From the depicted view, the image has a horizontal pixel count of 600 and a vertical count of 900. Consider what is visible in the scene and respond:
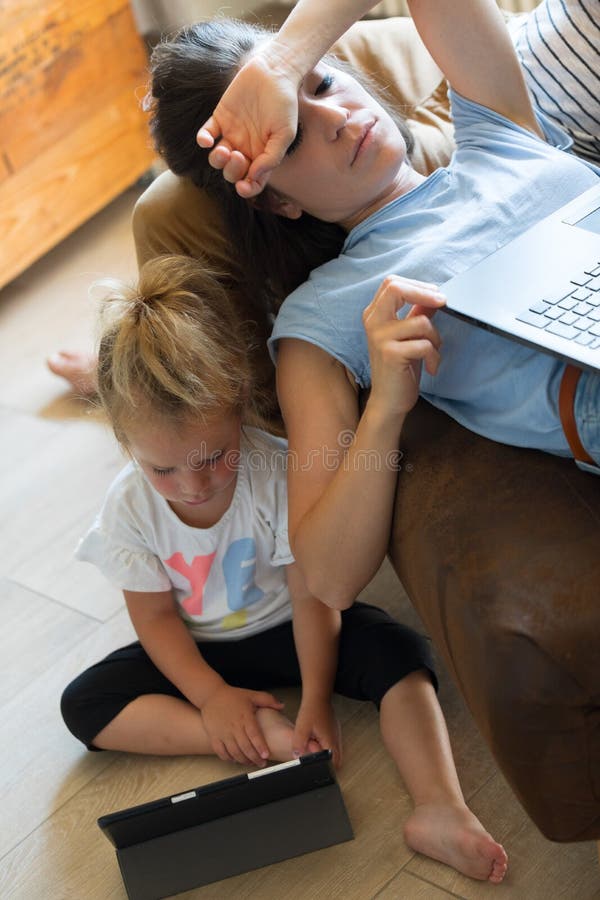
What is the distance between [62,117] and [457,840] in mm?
2108

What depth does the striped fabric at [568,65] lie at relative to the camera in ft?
4.74

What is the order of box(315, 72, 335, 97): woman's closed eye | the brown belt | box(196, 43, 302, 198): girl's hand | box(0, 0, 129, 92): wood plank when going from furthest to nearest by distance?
box(0, 0, 129, 92): wood plank
box(315, 72, 335, 97): woman's closed eye
box(196, 43, 302, 198): girl's hand
the brown belt

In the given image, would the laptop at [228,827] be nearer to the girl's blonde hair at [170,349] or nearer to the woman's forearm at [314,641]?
the woman's forearm at [314,641]

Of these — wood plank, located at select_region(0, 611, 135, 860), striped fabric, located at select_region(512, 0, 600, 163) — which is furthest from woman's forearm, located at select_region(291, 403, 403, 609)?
striped fabric, located at select_region(512, 0, 600, 163)

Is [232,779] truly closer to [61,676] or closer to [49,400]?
[61,676]

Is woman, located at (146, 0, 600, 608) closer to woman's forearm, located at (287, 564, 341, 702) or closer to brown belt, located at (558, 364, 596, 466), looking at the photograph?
brown belt, located at (558, 364, 596, 466)

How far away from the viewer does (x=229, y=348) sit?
133 cm

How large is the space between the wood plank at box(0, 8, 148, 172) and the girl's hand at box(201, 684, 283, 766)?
162 cm

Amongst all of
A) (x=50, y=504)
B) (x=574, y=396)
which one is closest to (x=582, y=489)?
(x=574, y=396)

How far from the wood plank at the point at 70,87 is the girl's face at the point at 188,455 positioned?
4.78ft

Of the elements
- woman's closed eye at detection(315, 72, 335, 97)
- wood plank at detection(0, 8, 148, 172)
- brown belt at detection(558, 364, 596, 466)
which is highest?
woman's closed eye at detection(315, 72, 335, 97)

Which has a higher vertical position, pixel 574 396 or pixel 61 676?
pixel 574 396

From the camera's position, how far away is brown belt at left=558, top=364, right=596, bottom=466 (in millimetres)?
1030

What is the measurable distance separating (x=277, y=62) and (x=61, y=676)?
3.17 ft
